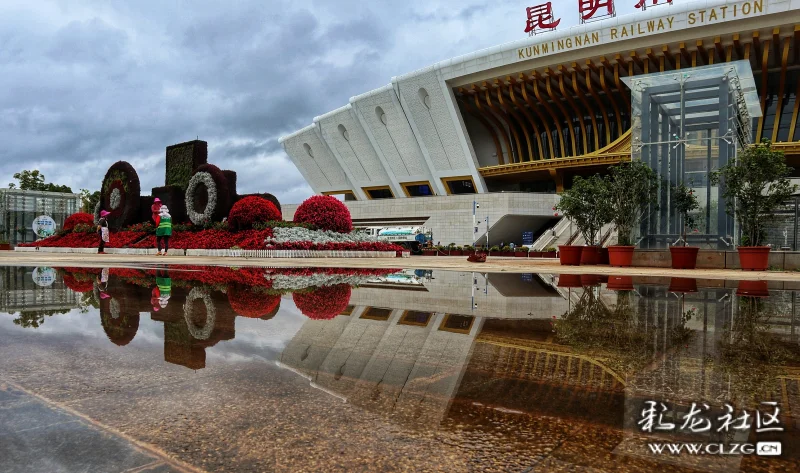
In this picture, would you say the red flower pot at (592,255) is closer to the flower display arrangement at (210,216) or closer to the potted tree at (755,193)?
the potted tree at (755,193)

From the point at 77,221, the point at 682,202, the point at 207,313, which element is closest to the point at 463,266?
the point at 682,202

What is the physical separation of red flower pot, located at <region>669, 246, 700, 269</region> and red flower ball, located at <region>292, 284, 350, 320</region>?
13.0 meters

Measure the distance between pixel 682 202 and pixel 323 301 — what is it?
51.5 ft

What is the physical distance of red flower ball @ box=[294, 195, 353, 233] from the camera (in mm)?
30516

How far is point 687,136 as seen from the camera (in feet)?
65.0

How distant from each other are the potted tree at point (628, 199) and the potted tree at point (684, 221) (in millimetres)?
786

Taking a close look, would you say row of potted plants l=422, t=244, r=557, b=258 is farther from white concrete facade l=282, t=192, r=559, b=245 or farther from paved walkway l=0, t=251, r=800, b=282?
paved walkway l=0, t=251, r=800, b=282

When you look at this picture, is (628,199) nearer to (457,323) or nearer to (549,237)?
(457,323)

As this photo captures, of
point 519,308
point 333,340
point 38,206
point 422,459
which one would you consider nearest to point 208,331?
point 333,340

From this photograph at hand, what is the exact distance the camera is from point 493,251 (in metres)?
39.0

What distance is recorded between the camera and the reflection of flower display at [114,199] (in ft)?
120

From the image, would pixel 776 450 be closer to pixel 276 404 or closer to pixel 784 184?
pixel 276 404

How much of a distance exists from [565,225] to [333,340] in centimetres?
3801

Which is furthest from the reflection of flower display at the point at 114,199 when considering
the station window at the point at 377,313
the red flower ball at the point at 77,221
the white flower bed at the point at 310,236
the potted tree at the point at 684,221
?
the station window at the point at 377,313
